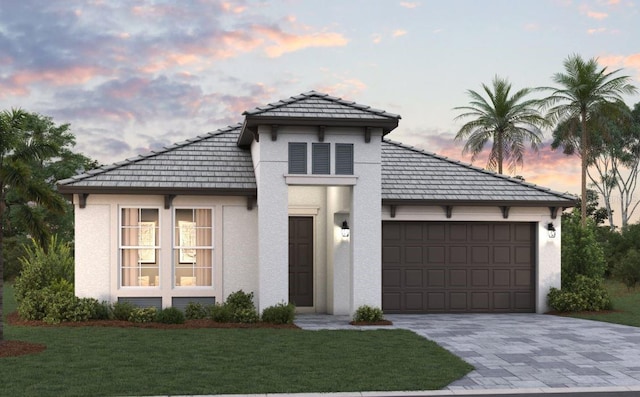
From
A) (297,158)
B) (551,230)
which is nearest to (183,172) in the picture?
(297,158)

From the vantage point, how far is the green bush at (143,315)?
16.0 metres

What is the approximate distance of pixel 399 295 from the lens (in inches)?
748

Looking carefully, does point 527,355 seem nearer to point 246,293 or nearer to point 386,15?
point 246,293

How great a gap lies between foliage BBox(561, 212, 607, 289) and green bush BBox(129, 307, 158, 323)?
11822 mm

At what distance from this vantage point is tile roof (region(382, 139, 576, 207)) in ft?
61.8

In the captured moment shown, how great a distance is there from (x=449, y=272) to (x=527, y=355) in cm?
726

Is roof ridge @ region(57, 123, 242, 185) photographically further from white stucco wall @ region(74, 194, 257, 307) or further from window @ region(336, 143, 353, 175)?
window @ region(336, 143, 353, 175)

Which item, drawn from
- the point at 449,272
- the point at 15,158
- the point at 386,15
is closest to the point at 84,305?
the point at 15,158

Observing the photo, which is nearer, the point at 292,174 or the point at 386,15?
the point at 292,174

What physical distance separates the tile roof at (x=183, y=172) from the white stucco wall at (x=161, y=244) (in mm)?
408

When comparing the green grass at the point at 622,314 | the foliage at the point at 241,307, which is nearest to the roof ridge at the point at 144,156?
the foliage at the point at 241,307

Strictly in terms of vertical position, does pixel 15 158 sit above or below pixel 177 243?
above

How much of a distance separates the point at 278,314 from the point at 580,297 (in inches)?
354

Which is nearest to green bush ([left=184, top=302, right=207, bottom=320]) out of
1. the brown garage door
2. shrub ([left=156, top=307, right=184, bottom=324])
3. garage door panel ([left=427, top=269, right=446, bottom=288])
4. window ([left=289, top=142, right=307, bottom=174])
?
shrub ([left=156, top=307, right=184, bottom=324])
